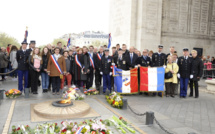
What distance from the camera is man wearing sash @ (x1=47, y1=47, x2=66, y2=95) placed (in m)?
7.64

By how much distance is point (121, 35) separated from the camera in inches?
598

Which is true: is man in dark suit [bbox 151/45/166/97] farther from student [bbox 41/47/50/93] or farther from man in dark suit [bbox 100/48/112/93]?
student [bbox 41/47/50/93]

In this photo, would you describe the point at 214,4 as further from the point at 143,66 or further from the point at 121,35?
the point at 143,66

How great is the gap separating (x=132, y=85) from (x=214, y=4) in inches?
538

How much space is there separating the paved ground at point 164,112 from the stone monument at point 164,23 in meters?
7.32

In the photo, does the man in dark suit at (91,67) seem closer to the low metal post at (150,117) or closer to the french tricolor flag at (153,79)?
the french tricolor flag at (153,79)

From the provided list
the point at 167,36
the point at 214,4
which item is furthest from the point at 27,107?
the point at 214,4

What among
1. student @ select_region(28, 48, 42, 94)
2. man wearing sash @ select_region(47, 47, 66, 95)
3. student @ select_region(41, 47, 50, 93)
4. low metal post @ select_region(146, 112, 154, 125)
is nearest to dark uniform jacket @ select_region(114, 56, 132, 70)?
man wearing sash @ select_region(47, 47, 66, 95)

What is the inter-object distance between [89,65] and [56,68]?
64.3 inches

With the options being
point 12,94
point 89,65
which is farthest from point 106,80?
point 12,94

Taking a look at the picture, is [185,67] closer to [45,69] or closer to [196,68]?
[196,68]

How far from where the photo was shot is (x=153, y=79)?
7969 mm

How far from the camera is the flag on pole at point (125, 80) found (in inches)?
313

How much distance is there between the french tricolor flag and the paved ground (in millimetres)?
462
